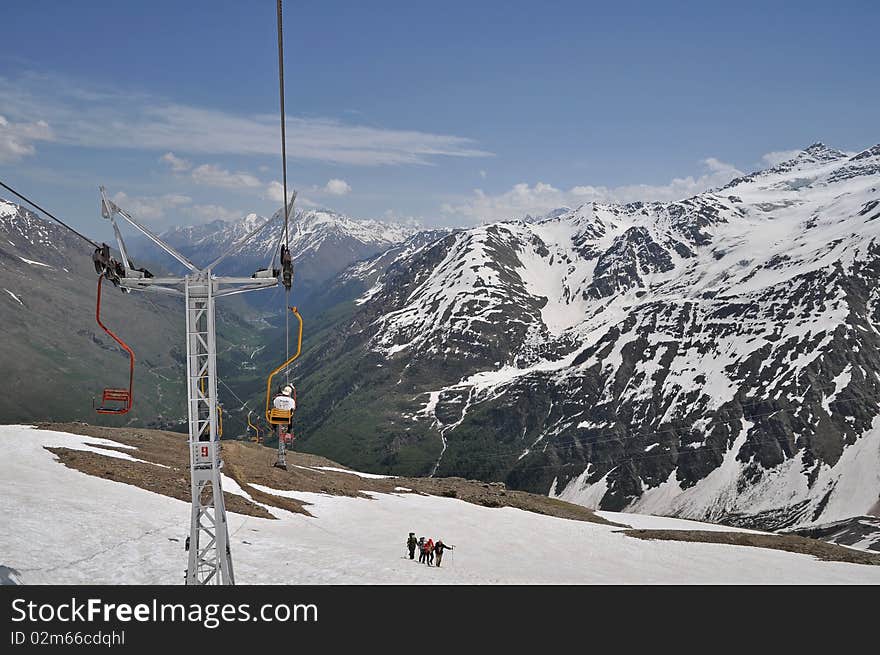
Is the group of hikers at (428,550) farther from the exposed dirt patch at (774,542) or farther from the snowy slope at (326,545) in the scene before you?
the exposed dirt patch at (774,542)

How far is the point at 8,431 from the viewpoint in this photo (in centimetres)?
6906

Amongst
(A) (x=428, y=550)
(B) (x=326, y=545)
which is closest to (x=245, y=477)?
(B) (x=326, y=545)

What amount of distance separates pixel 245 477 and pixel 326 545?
2927cm

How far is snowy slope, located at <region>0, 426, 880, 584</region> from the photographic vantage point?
3756cm

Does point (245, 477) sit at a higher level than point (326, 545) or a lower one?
higher

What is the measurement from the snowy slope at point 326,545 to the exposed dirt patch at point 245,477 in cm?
276

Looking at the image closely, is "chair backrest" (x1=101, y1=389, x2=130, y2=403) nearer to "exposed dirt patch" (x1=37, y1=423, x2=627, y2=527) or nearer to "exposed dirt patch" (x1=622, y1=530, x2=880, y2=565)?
"exposed dirt patch" (x1=37, y1=423, x2=627, y2=527)

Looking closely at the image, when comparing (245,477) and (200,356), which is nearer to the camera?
(200,356)

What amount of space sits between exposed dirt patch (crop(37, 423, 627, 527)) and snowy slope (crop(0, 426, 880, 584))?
2.76m

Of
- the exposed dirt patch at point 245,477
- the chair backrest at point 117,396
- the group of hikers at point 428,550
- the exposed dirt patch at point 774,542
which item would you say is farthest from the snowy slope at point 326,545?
the chair backrest at point 117,396

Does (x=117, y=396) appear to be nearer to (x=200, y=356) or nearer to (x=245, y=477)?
(x=200, y=356)

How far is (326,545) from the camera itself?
52656 mm
